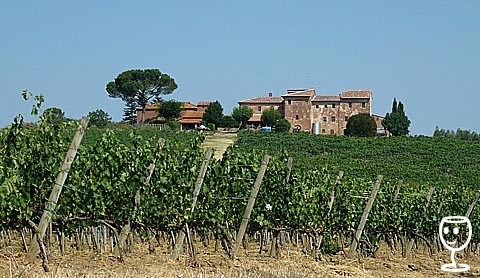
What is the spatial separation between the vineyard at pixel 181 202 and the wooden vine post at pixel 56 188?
0.02 meters

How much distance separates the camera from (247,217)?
8.85m

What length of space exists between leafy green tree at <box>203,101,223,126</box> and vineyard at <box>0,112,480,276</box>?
59.9 metres

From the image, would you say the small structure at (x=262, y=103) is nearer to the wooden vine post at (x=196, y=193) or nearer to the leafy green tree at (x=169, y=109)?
the leafy green tree at (x=169, y=109)

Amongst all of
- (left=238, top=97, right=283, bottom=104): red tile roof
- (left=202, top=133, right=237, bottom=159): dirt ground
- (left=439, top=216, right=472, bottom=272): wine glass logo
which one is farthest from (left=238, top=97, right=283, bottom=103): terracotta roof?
(left=439, top=216, right=472, bottom=272): wine glass logo

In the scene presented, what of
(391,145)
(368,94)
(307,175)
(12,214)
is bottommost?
(12,214)

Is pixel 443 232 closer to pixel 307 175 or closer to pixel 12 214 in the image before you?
pixel 307 175

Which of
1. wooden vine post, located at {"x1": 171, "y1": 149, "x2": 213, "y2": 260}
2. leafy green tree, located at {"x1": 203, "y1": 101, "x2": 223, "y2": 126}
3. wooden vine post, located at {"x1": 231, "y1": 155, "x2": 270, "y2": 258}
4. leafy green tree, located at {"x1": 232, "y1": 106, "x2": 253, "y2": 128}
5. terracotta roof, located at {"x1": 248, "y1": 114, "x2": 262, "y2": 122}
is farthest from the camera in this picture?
terracotta roof, located at {"x1": 248, "y1": 114, "x2": 262, "y2": 122}

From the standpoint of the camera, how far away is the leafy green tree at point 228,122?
73938mm

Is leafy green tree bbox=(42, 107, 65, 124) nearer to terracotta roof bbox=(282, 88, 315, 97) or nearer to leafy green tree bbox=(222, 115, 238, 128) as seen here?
leafy green tree bbox=(222, 115, 238, 128)

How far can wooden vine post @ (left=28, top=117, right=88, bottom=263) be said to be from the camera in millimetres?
6922

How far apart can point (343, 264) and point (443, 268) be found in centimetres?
233

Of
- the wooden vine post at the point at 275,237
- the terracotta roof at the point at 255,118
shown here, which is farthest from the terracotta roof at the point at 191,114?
the wooden vine post at the point at 275,237

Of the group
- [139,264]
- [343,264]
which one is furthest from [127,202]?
[343,264]

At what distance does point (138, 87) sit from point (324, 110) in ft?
74.2
